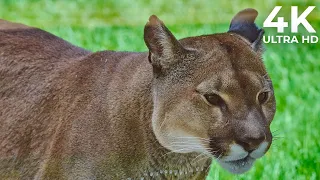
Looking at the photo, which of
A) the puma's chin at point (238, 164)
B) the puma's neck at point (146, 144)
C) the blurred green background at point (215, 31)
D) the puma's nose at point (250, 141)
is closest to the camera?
the puma's nose at point (250, 141)

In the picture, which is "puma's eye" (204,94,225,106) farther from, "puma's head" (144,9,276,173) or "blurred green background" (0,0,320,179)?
"blurred green background" (0,0,320,179)

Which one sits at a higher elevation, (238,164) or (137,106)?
(137,106)

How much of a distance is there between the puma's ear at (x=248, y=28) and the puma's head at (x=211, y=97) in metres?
0.10

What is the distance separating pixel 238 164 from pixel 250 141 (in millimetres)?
145

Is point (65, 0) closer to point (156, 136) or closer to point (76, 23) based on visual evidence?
point (76, 23)

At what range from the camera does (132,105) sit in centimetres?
367

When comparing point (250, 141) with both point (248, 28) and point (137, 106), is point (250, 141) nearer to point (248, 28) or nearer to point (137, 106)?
point (137, 106)

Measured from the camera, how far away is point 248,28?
12.5 ft

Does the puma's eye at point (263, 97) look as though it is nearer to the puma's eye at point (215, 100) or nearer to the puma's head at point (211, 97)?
the puma's head at point (211, 97)

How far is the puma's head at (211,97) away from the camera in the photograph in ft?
11.1

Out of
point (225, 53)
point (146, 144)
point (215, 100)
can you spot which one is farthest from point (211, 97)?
point (146, 144)

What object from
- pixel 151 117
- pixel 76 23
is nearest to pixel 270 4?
pixel 76 23

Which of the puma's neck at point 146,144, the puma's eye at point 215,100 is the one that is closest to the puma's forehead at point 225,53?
the puma's eye at point 215,100

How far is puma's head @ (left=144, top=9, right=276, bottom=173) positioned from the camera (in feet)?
11.1
